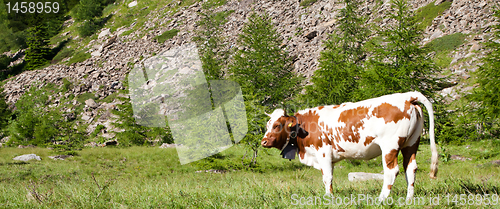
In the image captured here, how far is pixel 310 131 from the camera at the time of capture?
17.6ft

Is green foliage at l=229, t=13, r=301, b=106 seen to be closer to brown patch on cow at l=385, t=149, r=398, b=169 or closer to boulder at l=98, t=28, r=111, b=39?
brown patch on cow at l=385, t=149, r=398, b=169

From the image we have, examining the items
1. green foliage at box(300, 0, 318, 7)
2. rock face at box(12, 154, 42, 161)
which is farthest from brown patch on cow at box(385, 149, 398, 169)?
green foliage at box(300, 0, 318, 7)

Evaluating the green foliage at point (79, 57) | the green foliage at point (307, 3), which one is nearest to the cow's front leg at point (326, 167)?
the green foliage at point (307, 3)

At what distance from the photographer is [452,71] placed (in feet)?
86.4

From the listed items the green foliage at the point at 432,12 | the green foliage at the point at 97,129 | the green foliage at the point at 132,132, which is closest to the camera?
the green foliage at the point at 132,132

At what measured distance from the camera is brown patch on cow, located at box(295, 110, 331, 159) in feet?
17.1

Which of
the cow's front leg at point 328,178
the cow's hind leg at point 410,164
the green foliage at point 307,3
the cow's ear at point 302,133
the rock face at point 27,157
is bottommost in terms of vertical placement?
the rock face at point 27,157

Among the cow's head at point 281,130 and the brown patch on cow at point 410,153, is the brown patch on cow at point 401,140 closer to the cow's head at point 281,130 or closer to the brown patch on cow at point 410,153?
the brown patch on cow at point 410,153

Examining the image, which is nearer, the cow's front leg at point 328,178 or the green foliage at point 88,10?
the cow's front leg at point 328,178

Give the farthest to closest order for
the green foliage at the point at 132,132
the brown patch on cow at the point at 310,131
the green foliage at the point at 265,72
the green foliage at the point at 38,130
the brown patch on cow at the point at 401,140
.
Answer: the green foliage at the point at 38,130
the green foliage at the point at 132,132
the green foliage at the point at 265,72
the brown patch on cow at the point at 310,131
the brown patch on cow at the point at 401,140

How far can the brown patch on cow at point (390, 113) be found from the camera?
4.22 meters

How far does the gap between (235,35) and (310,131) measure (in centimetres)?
4542

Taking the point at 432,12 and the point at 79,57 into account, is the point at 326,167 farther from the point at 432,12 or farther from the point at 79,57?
the point at 79,57

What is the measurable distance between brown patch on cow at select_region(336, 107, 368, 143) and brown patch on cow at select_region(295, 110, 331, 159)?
16.1 inches
